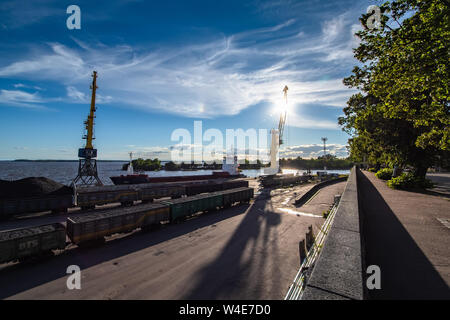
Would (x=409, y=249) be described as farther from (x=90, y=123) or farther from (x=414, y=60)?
(x=90, y=123)

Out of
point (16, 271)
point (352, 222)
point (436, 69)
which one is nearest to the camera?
point (352, 222)

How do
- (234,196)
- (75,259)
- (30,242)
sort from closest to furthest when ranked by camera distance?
(30,242) → (75,259) → (234,196)

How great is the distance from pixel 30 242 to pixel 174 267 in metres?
10.9

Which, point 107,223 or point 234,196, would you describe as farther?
point 234,196

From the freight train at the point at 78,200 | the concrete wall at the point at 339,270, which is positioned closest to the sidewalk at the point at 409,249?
the concrete wall at the point at 339,270

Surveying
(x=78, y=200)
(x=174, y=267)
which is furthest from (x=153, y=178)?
(x=174, y=267)

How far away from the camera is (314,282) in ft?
20.9

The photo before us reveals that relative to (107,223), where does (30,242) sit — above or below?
below

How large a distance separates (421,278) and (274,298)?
7.43 m

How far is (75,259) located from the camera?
51.9ft

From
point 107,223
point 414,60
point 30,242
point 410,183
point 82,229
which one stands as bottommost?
point 30,242

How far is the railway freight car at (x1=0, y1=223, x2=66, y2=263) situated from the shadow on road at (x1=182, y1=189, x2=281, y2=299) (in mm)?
12053
